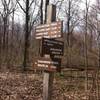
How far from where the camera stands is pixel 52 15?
238 inches

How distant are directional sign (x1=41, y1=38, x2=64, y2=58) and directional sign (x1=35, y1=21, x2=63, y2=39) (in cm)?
15

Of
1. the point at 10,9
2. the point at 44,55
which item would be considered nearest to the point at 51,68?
the point at 44,55

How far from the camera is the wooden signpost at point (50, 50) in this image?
225 inches

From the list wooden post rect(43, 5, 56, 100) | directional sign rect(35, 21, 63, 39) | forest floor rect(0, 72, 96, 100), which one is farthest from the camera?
forest floor rect(0, 72, 96, 100)

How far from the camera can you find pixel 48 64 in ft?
18.9

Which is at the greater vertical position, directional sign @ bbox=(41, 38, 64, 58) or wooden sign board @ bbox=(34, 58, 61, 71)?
directional sign @ bbox=(41, 38, 64, 58)

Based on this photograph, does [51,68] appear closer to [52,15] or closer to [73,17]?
[52,15]

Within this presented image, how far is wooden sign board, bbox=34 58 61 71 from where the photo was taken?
5720 millimetres

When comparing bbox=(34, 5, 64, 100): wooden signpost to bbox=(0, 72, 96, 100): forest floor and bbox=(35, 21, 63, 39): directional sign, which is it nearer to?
bbox=(35, 21, 63, 39): directional sign

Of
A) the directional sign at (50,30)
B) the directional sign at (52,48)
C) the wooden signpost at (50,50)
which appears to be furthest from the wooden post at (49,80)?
the directional sign at (52,48)

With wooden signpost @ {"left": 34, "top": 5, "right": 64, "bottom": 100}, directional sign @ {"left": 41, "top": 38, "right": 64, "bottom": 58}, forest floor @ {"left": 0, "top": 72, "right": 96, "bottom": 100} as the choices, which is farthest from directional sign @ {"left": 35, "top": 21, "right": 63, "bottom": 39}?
forest floor @ {"left": 0, "top": 72, "right": 96, "bottom": 100}

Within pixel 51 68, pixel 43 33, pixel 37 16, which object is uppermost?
pixel 37 16

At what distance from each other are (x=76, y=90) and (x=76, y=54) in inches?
1132

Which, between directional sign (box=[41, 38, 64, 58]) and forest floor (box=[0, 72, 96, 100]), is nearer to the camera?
directional sign (box=[41, 38, 64, 58])
